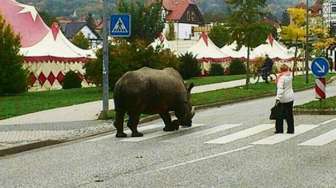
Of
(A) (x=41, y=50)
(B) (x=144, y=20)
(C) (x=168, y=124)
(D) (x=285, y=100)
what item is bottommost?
(C) (x=168, y=124)

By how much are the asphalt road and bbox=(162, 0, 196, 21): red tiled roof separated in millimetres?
133358

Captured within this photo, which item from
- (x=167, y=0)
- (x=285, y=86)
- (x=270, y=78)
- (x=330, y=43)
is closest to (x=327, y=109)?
(x=285, y=86)

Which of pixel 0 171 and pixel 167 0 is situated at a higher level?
pixel 167 0

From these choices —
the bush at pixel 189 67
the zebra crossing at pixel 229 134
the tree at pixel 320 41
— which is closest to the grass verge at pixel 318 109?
the zebra crossing at pixel 229 134

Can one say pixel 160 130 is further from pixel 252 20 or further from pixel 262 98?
pixel 252 20

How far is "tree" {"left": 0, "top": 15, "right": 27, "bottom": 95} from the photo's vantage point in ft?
114

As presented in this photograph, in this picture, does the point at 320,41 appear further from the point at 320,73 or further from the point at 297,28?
the point at 320,73

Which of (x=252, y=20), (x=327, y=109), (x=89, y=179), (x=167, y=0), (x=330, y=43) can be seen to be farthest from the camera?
(x=167, y=0)

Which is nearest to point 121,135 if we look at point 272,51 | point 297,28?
point 297,28

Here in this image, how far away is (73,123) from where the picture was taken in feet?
65.2

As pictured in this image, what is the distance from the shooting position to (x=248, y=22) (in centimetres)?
3700

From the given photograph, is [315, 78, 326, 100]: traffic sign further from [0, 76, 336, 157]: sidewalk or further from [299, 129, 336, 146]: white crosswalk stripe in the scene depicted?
[0, 76, 336, 157]: sidewalk

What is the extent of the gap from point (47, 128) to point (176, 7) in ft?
456

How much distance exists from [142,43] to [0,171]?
23.2 metres
